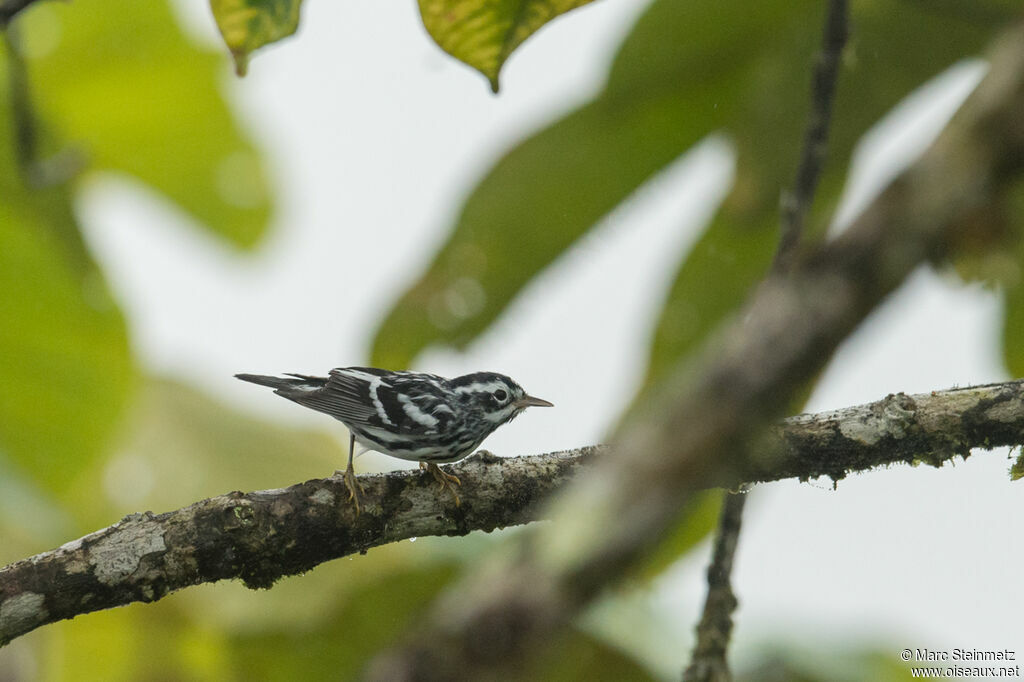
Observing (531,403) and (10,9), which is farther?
(531,403)

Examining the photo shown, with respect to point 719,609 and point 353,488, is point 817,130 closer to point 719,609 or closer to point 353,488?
point 719,609

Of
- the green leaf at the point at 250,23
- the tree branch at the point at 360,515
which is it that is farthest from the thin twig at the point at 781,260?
the green leaf at the point at 250,23

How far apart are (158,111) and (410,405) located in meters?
5.32

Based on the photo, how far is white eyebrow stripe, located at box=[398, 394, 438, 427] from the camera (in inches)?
151

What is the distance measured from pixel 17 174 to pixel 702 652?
502 cm

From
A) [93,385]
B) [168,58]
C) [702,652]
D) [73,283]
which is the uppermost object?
[168,58]

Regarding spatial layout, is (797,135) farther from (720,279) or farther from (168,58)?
(168,58)

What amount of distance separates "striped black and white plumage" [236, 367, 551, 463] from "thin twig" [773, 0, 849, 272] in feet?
4.34

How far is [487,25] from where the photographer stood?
2.30m

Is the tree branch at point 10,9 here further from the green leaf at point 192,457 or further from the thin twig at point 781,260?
the green leaf at point 192,457

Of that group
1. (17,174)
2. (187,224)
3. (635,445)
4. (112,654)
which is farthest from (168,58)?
(635,445)

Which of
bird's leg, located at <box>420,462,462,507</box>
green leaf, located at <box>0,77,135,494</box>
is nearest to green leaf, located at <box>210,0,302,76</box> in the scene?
bird's leg, located at <box>420,462,462,507</box>

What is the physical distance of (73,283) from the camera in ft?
17.9

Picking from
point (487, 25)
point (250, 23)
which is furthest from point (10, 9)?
point (487, 25)
